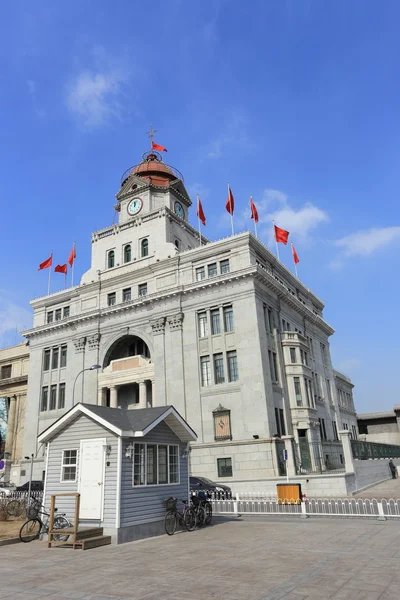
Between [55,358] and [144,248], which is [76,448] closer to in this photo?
[144,248]

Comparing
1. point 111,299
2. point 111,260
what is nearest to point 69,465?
point 111,299

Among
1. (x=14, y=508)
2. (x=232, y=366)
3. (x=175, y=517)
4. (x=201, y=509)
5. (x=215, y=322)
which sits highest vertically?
(x=215, y=322)

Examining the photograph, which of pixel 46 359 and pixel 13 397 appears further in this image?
pixel 13 397

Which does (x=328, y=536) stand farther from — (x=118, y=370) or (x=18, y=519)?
(x=118, y=370)

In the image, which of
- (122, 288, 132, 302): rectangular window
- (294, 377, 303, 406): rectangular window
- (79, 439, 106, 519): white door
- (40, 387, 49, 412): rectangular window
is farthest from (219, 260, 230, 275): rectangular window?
(79, 439, 106, 519): white door

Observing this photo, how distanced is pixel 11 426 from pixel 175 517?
49346mm

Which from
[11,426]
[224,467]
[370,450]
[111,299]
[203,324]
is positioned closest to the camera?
[224,467]

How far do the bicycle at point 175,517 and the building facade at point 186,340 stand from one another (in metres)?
16.3

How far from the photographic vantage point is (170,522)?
55.4 ft

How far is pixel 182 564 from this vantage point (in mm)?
11211

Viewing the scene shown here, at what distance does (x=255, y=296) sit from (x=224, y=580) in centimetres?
2943

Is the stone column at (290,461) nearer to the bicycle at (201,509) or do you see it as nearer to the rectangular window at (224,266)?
the bicycle at (201,509)

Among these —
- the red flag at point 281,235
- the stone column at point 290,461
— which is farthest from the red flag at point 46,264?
the stone column at point 290,461

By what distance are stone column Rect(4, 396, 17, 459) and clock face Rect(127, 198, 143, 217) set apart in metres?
31.2
